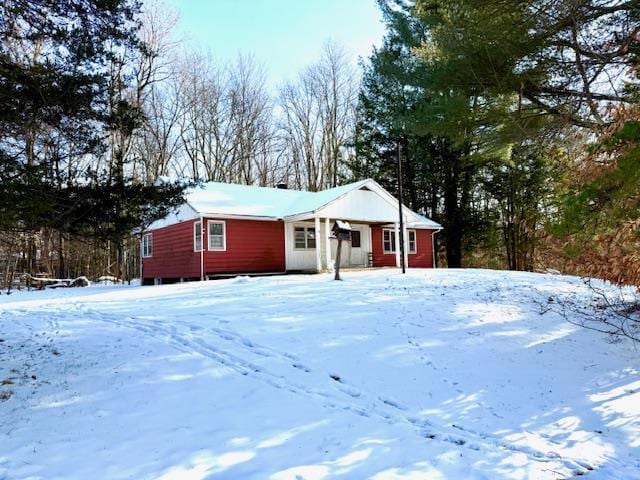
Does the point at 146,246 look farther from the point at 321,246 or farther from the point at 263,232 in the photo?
the point at 321,246

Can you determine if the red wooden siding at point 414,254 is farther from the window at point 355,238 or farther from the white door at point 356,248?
the window at point 355,238

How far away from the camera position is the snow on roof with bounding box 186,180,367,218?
17047 mm

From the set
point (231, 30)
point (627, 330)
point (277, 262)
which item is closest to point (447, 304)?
point (627, 330)

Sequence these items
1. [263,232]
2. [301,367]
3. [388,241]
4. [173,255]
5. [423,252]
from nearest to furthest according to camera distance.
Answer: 1. [301,367]
2. [263,232]
3. [173,255]
4. [388,241]
5. [423,252]

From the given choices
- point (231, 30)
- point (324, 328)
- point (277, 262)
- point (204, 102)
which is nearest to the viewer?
point (324, 328)

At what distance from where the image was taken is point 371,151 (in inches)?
1077

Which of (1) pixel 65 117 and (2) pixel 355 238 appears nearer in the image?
(1) pixel 65 117

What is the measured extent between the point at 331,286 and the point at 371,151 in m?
17.3

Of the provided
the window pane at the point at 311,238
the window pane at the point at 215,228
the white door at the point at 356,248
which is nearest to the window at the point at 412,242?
the white door at the point at 356,248

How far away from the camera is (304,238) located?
19.2m

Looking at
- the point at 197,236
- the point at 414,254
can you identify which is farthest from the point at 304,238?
the point at 414,254

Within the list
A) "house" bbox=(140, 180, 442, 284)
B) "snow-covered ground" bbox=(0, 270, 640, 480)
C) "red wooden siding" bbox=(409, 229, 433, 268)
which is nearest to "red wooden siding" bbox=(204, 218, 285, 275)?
"house" bbox=(140, 180, 442, 284)

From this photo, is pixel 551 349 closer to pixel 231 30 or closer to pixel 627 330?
pixel 627 330

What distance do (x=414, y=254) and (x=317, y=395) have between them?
19.0 metres
